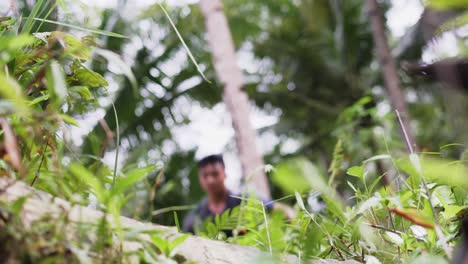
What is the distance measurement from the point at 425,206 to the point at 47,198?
0.71 meters

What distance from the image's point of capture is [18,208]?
2.12ft

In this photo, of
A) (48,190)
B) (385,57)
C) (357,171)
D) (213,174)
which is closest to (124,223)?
(48,190)

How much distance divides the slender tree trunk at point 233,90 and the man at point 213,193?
1.51 feet

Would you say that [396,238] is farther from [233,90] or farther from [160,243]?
[233,90]

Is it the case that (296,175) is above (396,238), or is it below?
above

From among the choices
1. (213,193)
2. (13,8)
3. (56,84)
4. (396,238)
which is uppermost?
(13,8)

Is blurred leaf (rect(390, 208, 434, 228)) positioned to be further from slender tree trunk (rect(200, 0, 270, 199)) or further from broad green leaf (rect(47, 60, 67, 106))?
slender tree trunk (rect(200, 0, 270, 199))

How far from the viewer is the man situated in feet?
11.2

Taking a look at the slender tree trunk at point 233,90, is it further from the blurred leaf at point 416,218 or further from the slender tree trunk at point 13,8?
the blurred leaf at point 416,218

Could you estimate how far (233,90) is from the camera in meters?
4.82

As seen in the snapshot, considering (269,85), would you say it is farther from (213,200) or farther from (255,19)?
(213,200)

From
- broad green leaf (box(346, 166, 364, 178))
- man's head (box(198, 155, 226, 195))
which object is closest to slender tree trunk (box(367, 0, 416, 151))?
man's head (box(198, 155, 226, 195))

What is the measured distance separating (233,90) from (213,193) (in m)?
1.45

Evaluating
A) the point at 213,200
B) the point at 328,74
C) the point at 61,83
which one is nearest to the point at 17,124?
the point at 61,83
